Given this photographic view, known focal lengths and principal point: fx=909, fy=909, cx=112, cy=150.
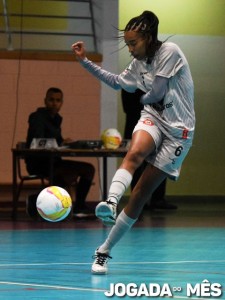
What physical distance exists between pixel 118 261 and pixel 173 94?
174 cm

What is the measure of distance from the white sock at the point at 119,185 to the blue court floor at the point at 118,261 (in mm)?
613

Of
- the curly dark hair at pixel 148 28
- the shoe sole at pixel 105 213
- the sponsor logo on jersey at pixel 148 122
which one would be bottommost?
the shoe sole at pixel 105 213

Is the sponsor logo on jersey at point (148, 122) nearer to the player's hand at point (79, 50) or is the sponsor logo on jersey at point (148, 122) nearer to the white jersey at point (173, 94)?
the white jersey at point (173, 94)

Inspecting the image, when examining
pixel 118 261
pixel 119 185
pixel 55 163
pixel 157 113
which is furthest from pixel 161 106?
pixel 55 163

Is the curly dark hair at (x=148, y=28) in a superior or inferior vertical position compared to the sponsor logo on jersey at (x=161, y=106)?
superior

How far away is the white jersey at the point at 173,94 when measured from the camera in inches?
275

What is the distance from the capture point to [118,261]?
7973 millimetres

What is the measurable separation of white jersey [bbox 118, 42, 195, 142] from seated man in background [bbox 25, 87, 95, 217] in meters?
5.87

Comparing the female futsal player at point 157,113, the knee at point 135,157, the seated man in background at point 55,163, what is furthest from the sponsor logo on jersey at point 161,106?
the seated man in background at point 55,163

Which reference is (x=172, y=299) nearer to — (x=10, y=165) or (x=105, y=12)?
(x=10, y=165)

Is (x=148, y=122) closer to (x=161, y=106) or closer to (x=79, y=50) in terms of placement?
(x=161, y=106)

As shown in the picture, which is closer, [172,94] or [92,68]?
[172,94]

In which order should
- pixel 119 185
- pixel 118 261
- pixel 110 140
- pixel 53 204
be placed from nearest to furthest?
pixel 119 185 → pixel 53 204 → pixel 118 261 → pixel 110 140

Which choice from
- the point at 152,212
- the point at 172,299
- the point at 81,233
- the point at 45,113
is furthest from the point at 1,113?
the point at 172,299
